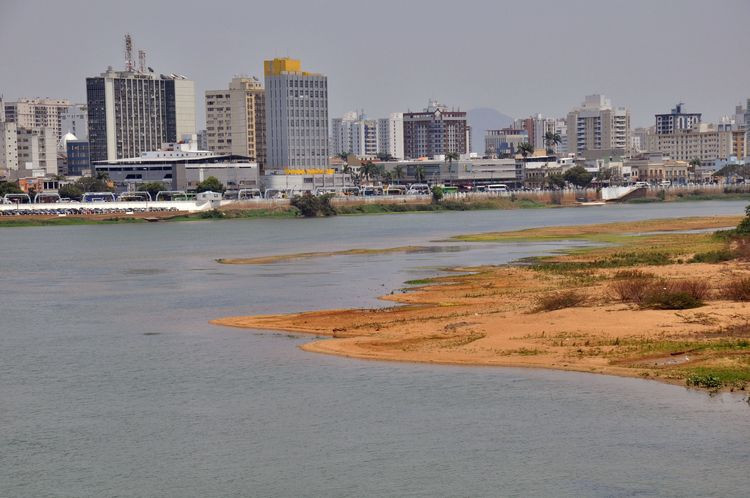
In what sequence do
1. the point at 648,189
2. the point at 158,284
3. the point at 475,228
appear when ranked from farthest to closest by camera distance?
the point at 648,189, the point at 475,228, the point at 158,284

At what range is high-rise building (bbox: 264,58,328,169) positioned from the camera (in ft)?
632

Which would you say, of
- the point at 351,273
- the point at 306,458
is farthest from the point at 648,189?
the point at 306,458

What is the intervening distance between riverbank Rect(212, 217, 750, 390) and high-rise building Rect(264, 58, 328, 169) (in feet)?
482

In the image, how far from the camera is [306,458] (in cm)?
2142

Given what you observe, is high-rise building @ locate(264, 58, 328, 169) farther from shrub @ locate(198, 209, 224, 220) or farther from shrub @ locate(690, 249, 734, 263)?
shrub @ locate(690, 249, 734, 263)

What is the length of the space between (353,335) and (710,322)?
9658 millimetres

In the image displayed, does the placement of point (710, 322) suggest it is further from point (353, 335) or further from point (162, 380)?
point (162, 380)

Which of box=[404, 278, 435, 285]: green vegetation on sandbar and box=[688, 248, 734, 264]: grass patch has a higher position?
box=[688, 248, 734, 264]: grass patch

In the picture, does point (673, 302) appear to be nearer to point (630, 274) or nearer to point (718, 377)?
point (718, 377)

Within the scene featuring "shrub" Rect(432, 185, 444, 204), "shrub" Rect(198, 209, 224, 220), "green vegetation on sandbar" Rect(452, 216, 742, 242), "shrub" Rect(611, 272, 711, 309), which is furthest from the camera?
"shrub" Rect(432, 185, 444, 204)

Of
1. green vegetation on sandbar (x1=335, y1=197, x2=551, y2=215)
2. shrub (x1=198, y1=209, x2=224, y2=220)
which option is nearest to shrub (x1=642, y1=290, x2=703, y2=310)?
shrub (x1=198, y1=209, x2=224, y2=220)

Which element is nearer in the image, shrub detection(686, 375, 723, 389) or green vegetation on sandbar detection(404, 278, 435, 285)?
shrub detection(686, 375, 723, 389)

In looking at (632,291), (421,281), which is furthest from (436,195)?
(632,291)

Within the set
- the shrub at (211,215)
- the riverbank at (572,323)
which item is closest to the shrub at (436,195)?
the shrub at (211,215)
